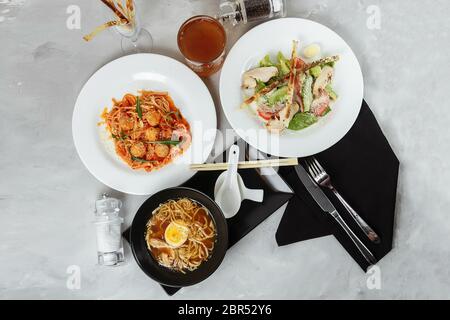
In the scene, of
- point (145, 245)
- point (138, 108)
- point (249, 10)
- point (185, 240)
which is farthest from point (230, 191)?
point (249, 10)

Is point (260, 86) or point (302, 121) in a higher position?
point (260, 86)

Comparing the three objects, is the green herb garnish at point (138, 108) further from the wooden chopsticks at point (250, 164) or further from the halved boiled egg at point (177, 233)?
the halved boiled egg at point (177, 233)

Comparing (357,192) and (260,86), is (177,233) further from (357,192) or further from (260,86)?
(357,192)

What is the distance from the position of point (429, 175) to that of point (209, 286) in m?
1.20

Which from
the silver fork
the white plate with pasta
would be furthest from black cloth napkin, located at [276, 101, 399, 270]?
the white plate with pasta

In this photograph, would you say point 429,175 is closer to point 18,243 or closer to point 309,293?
point 309,293

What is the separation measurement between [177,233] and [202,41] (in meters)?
0.85

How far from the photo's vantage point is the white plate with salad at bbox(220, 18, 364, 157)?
1.80 meters

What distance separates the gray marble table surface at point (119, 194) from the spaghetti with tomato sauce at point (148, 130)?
0.79 ft

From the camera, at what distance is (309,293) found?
1.96 meters

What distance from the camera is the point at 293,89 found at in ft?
5.88

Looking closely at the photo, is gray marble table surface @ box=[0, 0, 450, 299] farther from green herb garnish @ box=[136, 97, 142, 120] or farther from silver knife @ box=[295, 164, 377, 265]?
green herb garnish @ box=[136, 97, 142, 120]

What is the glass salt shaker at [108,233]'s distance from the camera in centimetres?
181

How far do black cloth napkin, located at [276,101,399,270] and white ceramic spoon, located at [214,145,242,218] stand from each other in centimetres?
23
